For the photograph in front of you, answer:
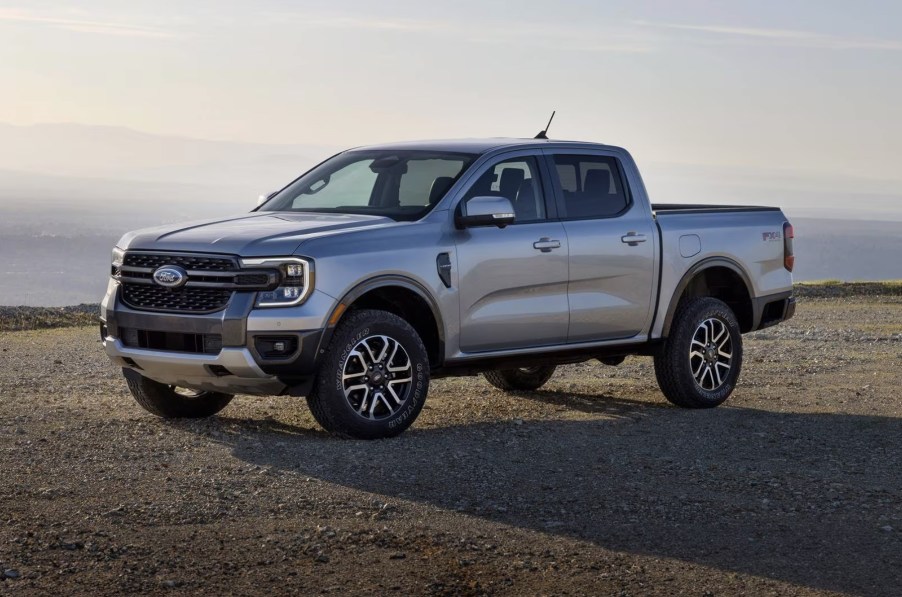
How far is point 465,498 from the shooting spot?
7.23m

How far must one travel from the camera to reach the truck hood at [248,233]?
8320 millimetres

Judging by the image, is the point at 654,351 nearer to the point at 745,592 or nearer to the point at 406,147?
the point at 406,147

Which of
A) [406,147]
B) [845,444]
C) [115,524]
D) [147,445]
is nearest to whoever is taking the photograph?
[115,524]

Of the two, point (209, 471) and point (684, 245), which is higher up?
point (684, 245)

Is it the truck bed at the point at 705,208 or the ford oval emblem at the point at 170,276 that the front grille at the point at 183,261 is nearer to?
the ford oval emblem at the point at 170,276

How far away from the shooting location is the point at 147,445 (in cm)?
856

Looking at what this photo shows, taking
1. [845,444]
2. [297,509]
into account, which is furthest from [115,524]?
[845,444]

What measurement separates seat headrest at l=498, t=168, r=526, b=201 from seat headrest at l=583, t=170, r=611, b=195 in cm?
69

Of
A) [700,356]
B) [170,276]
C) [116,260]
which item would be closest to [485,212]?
[170,276]

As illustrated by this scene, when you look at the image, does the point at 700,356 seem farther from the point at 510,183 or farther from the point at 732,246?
the point at 510,183

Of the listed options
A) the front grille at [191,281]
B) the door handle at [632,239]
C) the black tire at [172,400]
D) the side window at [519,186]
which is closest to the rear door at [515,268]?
the side window at [519,186]

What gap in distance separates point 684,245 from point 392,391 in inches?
121

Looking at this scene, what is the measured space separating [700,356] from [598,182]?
1727 millimetres

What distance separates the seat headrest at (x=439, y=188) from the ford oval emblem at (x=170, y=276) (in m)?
1.77
